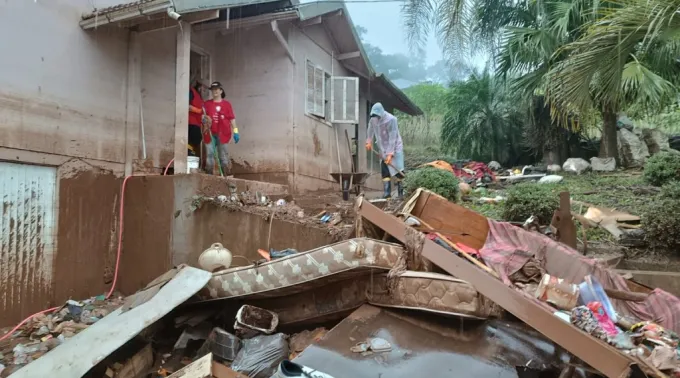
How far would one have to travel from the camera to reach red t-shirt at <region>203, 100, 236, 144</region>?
7398mm

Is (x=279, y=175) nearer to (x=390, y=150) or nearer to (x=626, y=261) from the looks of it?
(x=390, y=150)

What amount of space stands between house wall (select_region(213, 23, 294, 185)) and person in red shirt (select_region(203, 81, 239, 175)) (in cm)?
138

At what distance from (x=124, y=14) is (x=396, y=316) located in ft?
18.2

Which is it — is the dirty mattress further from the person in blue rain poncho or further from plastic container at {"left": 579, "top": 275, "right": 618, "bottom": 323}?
the person in blue rain poncho

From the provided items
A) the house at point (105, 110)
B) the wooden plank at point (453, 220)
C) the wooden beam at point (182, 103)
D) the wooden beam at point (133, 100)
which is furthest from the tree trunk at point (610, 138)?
the wooden beam at point (133, 100)

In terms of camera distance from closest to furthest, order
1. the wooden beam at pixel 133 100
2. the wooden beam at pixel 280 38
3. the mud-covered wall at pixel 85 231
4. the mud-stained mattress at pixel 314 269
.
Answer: the mud-stained mattress at pixel 314 269
the mud-covered wall at pixel 85 231
the wooden beam at pixel 133 100
the wooden beam at pixel 280 38

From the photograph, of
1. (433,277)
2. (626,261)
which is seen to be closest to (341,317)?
(433,277)

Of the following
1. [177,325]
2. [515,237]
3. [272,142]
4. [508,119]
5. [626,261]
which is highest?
[508,119]

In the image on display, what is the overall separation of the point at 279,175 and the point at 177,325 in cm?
469

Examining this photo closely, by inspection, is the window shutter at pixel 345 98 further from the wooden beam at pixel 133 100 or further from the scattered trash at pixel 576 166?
the scattered trash at pixel 576 166

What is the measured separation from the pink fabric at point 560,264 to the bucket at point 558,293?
0.83 feet

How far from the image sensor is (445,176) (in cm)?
795

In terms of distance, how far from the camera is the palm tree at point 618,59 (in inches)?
164

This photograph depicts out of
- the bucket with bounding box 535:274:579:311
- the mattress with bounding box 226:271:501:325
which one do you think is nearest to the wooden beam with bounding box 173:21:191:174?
the mattress with bounding box 226:271:501:325
